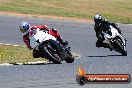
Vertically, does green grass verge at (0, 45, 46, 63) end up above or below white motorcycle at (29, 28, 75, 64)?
below

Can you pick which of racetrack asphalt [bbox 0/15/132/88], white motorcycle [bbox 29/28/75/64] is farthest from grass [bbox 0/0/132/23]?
white motorcycle [bbox 29/28/75/64]

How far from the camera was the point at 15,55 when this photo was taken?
2320 cm

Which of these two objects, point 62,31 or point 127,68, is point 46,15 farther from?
point 127,68

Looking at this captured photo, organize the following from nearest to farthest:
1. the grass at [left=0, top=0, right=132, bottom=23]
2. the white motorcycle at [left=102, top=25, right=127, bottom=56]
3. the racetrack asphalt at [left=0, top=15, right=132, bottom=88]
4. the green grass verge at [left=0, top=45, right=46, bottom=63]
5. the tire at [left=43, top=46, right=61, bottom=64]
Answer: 1. the racetrack asphalt at [left=0, top=15, right=132, bottom=88]
2. the tire at [left=43, top=46, right=61, bottom=64]
3. the green grass verge at [left=0, top=45, right=46, bottom=63]
4. the white motorcycle at [left=102, top=25, right=127, bottom=56]
5. the grass at [left=0, top=0, right=132, bottom=23]

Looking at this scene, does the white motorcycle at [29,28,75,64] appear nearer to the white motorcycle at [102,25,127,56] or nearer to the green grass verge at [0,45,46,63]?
the green grass verge at [0,45,46,63]

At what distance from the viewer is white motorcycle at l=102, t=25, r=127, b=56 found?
923 inches

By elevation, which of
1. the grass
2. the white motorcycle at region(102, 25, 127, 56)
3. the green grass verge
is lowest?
the grass

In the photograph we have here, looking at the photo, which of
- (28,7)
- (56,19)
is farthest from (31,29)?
(28,7)

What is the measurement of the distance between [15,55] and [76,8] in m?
30.3

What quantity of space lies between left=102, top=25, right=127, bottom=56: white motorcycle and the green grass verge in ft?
10.8

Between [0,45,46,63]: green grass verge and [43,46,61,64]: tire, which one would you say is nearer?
[43,46,61,64]: tire

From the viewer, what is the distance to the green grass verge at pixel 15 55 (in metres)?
21.6

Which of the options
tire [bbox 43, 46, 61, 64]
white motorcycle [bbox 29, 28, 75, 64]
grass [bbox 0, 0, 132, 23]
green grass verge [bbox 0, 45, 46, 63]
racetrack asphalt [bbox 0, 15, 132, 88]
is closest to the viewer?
racetrack asphalt [bbox 0, 15, 132, 88]

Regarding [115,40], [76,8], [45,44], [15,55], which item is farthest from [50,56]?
[76,8]
